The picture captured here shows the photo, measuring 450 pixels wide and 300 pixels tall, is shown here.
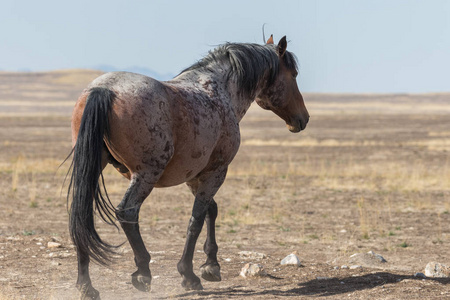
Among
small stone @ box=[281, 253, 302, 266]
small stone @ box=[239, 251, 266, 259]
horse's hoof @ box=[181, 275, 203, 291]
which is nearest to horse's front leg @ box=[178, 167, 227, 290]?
horse's hoof @ box=[181, 275, 203, 291]

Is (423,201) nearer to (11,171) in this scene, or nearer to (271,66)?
(271,66)

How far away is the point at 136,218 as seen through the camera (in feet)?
19.7

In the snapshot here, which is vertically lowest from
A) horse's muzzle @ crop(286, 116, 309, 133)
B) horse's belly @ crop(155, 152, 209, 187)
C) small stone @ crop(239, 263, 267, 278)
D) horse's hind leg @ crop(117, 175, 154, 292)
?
small stone @ crop(239, 263, 267, 278)

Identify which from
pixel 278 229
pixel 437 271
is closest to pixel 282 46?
pixel 437 271

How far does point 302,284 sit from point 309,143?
28485mm

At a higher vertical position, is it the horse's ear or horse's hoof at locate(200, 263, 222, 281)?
the horse's ear

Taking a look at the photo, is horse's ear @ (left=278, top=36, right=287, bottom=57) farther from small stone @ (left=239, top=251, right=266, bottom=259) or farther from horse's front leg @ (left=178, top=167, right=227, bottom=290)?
small stone @ (left=239, top=251, right=266, bottom=259)

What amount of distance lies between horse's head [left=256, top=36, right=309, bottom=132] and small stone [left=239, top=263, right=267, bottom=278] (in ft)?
5.99

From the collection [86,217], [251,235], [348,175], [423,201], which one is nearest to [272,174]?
[348,175]

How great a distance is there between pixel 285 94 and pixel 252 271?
220 cm

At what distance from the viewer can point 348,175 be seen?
813 inches

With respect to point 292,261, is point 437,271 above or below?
above

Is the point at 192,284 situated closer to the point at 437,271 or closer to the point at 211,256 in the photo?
the point at 211,256

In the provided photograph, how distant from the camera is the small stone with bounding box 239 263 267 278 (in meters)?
7.65
